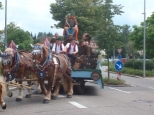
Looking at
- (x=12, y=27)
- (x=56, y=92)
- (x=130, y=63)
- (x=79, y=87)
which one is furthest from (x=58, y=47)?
(x=12, y=27)

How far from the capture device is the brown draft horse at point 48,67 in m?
12.3

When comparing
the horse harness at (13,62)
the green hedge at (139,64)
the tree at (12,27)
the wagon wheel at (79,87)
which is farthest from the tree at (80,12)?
the horse harness at (13,62)

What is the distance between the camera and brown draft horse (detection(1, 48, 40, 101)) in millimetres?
11562

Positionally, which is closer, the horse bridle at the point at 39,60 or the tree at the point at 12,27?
the horse bridle at the point at 39,60

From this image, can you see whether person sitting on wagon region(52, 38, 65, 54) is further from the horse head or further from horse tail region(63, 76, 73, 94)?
the horse head

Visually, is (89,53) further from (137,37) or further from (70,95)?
(137,37)

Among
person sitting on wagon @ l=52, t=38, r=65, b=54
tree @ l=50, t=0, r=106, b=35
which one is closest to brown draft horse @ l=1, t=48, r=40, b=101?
person sitting on wagon @ l=52, t=38, r=65, b=54

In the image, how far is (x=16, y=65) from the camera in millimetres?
12391

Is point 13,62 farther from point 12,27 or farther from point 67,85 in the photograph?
point 12,27

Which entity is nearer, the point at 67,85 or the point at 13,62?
the point at 13,62

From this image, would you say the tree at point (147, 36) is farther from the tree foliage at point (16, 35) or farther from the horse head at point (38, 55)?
the horse head at point (38, 55)

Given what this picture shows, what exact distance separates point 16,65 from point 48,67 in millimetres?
1080

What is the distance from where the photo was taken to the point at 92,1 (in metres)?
45.6

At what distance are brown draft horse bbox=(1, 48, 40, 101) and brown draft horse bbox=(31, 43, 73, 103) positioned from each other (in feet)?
1.97
